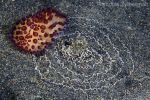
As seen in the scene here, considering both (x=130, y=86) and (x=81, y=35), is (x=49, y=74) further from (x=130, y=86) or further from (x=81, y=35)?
(x=130, y=86)

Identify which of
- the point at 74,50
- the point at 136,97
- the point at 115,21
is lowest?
the point at 136,97

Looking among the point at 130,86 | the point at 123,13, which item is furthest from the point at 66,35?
the point at 130,86

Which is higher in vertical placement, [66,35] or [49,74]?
[66,35]

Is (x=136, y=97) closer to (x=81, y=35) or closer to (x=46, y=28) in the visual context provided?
(x=81, y=35)

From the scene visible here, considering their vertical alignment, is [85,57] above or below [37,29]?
below
